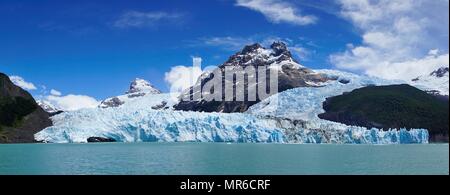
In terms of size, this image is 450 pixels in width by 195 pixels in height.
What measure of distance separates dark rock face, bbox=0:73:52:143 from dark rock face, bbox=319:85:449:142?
161ft

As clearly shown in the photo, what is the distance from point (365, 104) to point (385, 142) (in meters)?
47.6

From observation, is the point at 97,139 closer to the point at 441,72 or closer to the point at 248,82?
the point at 248,82

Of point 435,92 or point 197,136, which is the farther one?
point 435,92

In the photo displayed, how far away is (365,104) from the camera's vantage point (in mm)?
110312

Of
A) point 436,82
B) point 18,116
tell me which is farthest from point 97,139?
point 436,82

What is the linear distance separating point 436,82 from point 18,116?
126 m

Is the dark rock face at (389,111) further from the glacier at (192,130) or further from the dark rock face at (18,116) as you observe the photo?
the dark rock face at (18,116)

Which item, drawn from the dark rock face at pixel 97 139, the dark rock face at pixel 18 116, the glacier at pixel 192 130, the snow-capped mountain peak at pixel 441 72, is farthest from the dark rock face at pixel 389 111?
the snow-capped mountain peak at pixel 441 72

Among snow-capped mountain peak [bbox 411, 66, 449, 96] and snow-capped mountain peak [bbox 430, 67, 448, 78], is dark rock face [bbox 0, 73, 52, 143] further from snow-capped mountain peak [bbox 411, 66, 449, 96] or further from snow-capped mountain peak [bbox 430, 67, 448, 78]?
snow-capped mountain peak [bbox 430, 67, 448, 78]

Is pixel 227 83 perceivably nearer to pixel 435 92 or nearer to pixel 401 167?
pixel 435 92

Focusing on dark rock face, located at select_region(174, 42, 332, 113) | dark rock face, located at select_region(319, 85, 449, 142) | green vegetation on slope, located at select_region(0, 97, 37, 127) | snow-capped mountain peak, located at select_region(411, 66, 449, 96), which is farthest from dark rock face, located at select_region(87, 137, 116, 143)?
snow-capped mountain peak, located at select_region(411, 66, 449, 96)
